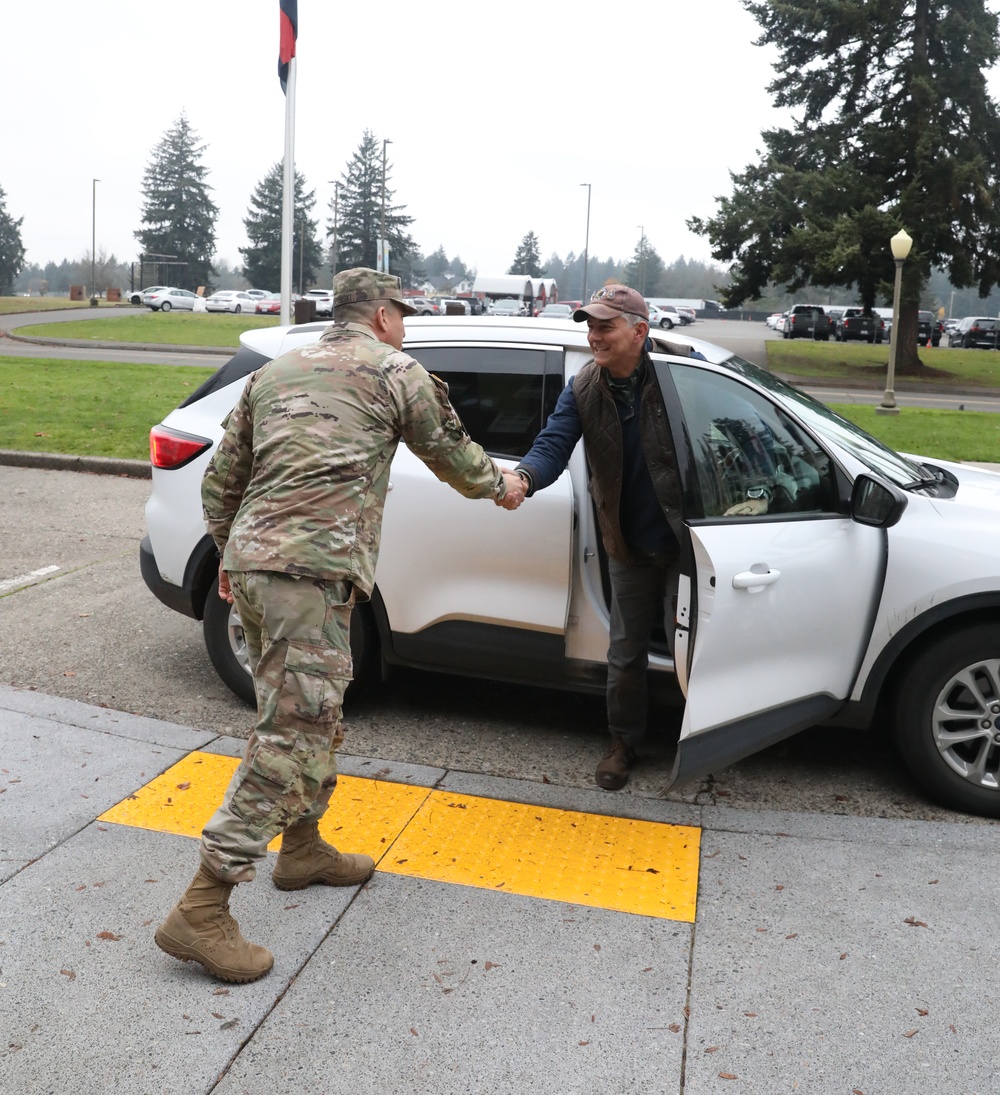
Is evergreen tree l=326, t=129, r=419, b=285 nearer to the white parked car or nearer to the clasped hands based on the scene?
the white parked car

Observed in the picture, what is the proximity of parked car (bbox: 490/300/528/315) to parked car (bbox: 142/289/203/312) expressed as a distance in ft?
54.1

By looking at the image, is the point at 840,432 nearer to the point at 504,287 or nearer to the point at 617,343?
the point at 617,343

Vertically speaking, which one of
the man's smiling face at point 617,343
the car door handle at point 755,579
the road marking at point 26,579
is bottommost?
the road marking at point 26,579

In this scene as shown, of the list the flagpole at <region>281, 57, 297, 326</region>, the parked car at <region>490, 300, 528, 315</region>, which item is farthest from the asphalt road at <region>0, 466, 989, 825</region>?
the parked car at <region>490, 300, 528, 315</region>

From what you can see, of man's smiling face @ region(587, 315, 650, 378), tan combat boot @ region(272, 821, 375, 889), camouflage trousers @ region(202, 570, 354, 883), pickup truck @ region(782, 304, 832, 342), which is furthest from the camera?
pickup truck @ region(782, 304, 832, 342)

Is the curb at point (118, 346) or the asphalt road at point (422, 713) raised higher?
the curb at point (118, 346)

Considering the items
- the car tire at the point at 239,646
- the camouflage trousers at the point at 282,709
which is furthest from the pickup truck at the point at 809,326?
the camouflage trousers at the point at 282,709

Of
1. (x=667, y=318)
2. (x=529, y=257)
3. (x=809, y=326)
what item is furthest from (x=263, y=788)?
(x=529, y=257)

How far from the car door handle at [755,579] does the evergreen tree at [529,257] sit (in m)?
116

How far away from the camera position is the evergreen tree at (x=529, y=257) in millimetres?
116688

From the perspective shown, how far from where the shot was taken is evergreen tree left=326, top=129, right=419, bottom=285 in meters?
89.3

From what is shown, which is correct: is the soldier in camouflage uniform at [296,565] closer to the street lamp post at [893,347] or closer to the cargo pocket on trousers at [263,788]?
the cargo pocket on trousers at [263,788]

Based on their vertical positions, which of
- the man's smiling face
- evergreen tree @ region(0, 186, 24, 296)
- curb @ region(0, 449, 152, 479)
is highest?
evergreen tree @ region(0, 186, 24, 296)

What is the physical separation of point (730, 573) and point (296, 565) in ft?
5.01
